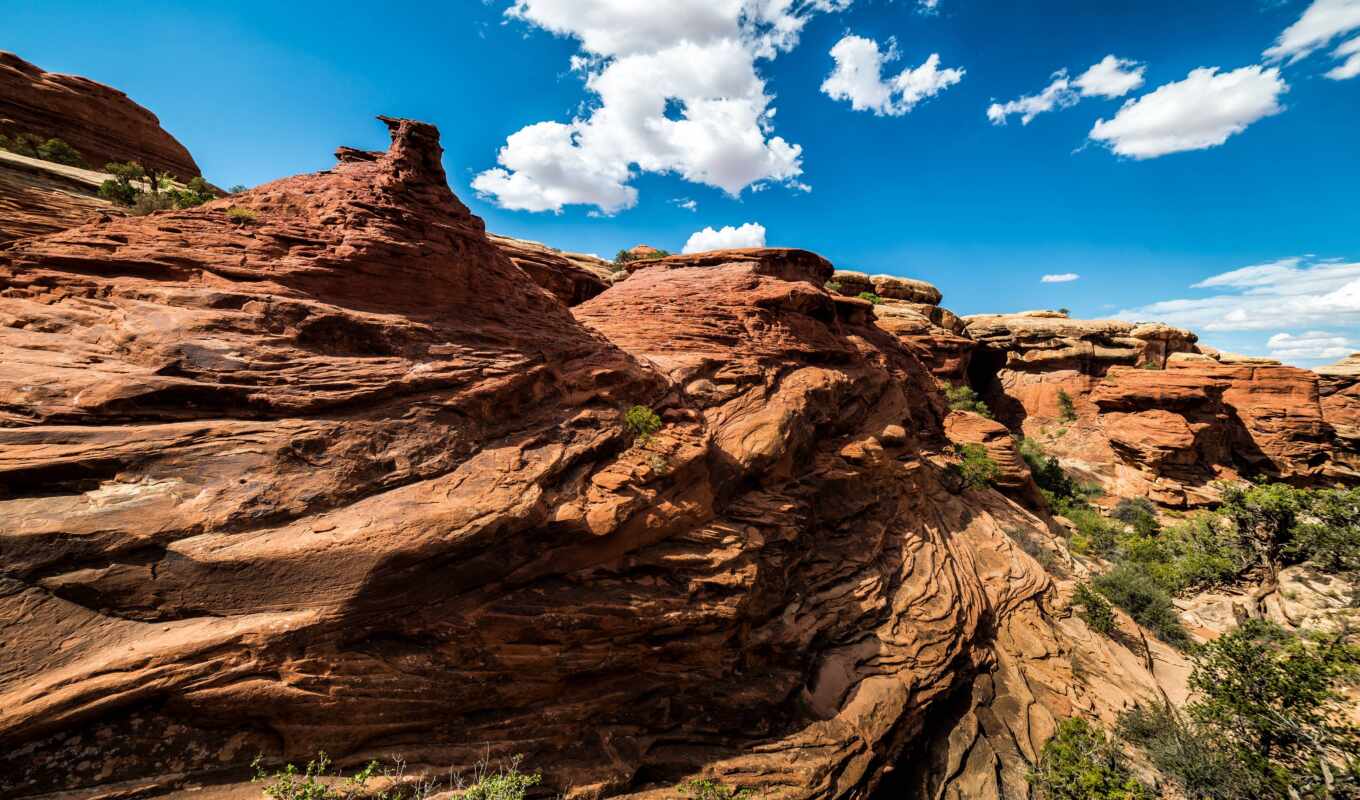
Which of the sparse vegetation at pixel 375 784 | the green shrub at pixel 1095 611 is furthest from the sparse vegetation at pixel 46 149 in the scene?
the green shrub at pixel 1095 611

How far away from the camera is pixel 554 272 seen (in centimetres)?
2069

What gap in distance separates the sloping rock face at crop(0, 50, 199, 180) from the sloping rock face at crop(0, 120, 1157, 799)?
25776mm

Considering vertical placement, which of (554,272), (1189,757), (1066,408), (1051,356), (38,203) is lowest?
(1189,757)

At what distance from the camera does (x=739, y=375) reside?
47.7 feet

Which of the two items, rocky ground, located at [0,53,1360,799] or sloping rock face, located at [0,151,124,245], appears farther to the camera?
sloping rock face, located at [0,151,124,245]

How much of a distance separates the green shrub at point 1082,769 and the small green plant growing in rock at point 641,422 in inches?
517

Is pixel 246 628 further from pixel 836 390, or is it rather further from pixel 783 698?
pixel 836 390

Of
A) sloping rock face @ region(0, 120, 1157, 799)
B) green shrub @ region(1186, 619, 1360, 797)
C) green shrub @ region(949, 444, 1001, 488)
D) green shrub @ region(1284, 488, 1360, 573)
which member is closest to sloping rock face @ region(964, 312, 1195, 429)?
green shrub @ region(949, 444, 1001, 488)

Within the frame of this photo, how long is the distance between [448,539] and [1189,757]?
732 inches

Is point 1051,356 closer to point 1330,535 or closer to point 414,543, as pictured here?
point 1330,535

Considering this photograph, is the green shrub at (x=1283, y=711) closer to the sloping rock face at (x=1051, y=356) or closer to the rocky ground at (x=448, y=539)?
the rocky ground at (x=448, y=539)

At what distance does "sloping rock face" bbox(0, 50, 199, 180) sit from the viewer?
21188 millimetres

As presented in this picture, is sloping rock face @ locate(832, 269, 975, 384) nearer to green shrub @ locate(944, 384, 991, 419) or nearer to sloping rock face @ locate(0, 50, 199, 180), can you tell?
green shrub @ locate(944, 384, 991, 419)

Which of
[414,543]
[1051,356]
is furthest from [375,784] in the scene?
[1051,356]
